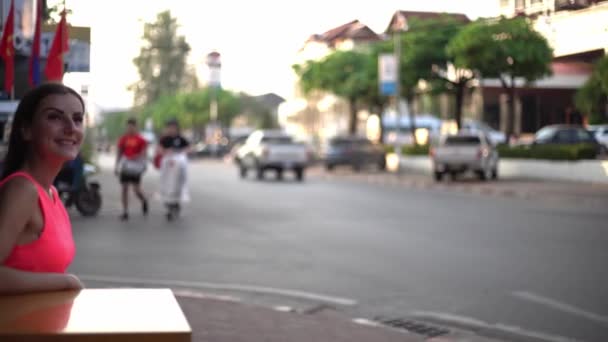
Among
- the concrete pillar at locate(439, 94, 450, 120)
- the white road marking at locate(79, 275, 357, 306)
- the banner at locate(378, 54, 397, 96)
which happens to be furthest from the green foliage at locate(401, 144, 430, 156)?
the white road marking at locate(79, 275, 357, 306)

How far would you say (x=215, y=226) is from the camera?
17375 millimetres

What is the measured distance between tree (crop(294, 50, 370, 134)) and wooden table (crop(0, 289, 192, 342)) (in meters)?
60.5

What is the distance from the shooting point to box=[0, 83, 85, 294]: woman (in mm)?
2985

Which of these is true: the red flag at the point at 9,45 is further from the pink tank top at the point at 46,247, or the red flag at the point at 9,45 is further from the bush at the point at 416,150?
the bush at the point at 416,150

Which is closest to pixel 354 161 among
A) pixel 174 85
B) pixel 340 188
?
pixel 340 188

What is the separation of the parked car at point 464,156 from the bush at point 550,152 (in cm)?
133

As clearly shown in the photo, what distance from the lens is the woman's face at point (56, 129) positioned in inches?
123

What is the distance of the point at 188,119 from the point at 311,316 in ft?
385

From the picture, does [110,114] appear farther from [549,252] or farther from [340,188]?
[549,252]

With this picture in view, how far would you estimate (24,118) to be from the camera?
10.5ft

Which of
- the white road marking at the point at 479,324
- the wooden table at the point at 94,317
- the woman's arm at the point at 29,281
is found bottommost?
the white road marking at the point at 479,324

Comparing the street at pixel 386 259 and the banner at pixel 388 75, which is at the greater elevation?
the banner at pixel 388 75

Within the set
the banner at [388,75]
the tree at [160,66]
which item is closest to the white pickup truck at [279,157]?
the banner at [388,75]

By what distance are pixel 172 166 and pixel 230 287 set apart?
30.4ft
